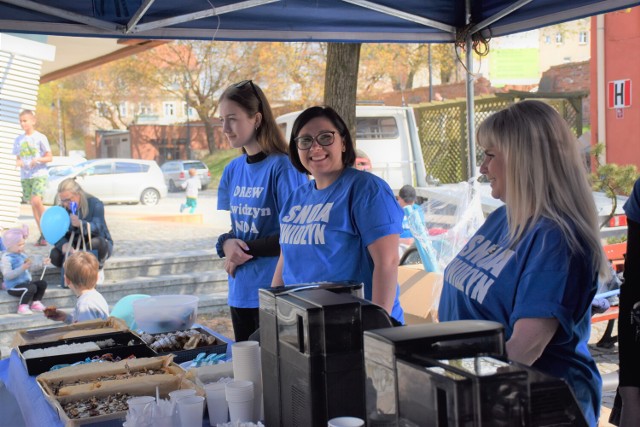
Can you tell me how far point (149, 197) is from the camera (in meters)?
19.7

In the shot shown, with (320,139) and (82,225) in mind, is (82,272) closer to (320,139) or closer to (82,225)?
(320,139)

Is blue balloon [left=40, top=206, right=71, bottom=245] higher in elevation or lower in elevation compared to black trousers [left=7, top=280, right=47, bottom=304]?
higher

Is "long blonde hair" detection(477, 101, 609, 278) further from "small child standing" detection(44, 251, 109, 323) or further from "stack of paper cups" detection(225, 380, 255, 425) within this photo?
"small child standing" detection(44, 251, 109, 323)

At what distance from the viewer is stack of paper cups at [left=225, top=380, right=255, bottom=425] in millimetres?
1796

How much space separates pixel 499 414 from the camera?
1.05 metres

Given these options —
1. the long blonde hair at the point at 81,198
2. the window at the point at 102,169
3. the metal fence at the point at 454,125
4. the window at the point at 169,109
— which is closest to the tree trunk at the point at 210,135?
the window at the point at 102,169

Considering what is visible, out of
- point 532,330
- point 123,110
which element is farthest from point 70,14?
point 123,110

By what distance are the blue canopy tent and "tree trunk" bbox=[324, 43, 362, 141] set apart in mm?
1749

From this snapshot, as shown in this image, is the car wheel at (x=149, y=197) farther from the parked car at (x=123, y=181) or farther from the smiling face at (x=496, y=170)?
the smiling face at (x=496, y=170)

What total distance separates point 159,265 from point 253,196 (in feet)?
20.0

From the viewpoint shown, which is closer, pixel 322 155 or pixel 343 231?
pixel 343 231

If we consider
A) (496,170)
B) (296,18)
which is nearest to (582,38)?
(296,18)

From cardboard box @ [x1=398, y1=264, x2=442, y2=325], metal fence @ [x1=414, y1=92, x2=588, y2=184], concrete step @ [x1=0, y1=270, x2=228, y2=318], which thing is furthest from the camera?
metal fence @ [x1=414, y1=92, x2=588, y2=184]

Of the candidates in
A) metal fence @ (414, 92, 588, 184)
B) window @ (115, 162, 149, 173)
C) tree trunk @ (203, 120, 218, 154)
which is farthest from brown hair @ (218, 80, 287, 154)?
tree trunk @ (203, 120, 218, 154)
